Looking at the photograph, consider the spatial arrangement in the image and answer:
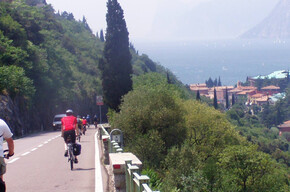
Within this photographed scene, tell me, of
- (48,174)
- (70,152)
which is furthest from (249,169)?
(48,174)

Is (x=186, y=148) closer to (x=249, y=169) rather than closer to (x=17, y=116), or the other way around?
(x=249, y=169)

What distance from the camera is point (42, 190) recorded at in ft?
34.1

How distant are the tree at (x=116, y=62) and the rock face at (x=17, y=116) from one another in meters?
8.06

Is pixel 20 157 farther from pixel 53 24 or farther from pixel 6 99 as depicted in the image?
Result: pixel 53 24

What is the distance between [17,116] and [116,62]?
1151 centimetres

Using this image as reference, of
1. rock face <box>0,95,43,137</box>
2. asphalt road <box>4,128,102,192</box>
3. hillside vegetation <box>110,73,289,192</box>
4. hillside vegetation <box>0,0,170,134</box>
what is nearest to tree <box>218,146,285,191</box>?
hillside vegetation <box>110,73,289,192</box>

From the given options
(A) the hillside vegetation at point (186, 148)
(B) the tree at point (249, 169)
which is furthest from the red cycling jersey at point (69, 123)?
(B) the tree at point (249, 169)

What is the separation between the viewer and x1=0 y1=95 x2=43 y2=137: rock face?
1478 inches

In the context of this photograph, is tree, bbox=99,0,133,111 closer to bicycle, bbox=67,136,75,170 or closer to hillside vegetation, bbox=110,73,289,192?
hillside vegetation, bbox=110,73,289,192

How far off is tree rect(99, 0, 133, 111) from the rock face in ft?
26.4

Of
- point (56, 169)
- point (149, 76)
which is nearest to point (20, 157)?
point (56, 169)

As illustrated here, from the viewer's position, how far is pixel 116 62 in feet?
161

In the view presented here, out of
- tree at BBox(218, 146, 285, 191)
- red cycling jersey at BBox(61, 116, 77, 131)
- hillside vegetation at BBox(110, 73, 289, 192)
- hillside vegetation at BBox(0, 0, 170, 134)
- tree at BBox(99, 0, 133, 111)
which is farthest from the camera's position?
tree at BBox(99, 0, 133, 111)

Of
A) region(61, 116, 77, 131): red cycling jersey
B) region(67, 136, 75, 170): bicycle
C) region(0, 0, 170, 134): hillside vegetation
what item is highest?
region(0, 0, 170, 134): hillside vegetation
